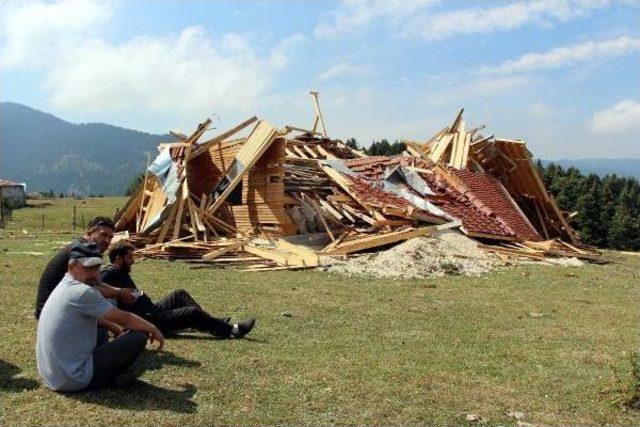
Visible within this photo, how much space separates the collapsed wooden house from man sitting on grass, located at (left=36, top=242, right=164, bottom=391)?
10014 mm

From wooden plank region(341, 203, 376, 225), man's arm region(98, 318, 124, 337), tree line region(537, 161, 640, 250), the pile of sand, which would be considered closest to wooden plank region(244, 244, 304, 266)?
the pile of sand

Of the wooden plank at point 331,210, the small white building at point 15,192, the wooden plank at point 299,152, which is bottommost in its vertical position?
the wooden plank at point 331,210

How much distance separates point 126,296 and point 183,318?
918 millimetres

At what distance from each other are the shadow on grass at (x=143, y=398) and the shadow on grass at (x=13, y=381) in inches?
21.7

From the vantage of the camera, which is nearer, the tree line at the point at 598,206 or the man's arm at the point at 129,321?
the man's arm at the point at 129,321

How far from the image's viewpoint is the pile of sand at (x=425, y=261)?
14.6 meters

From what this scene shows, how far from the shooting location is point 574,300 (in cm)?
1152

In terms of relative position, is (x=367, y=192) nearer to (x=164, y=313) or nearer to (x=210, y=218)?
(x=210, y=218)

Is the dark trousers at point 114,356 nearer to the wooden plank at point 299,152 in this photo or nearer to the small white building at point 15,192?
the wooden plank at point 299,152

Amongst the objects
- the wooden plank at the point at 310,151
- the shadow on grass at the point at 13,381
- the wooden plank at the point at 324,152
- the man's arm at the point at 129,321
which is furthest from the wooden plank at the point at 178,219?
the man's arm at the point at 129,321

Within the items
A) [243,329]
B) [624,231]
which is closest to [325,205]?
[243,329]

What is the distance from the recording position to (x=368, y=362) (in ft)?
22.2

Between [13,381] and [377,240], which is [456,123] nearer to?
[377,240]

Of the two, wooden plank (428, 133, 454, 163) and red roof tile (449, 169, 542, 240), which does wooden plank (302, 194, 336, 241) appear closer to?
red roof tile (449, 169, 542, 240)
